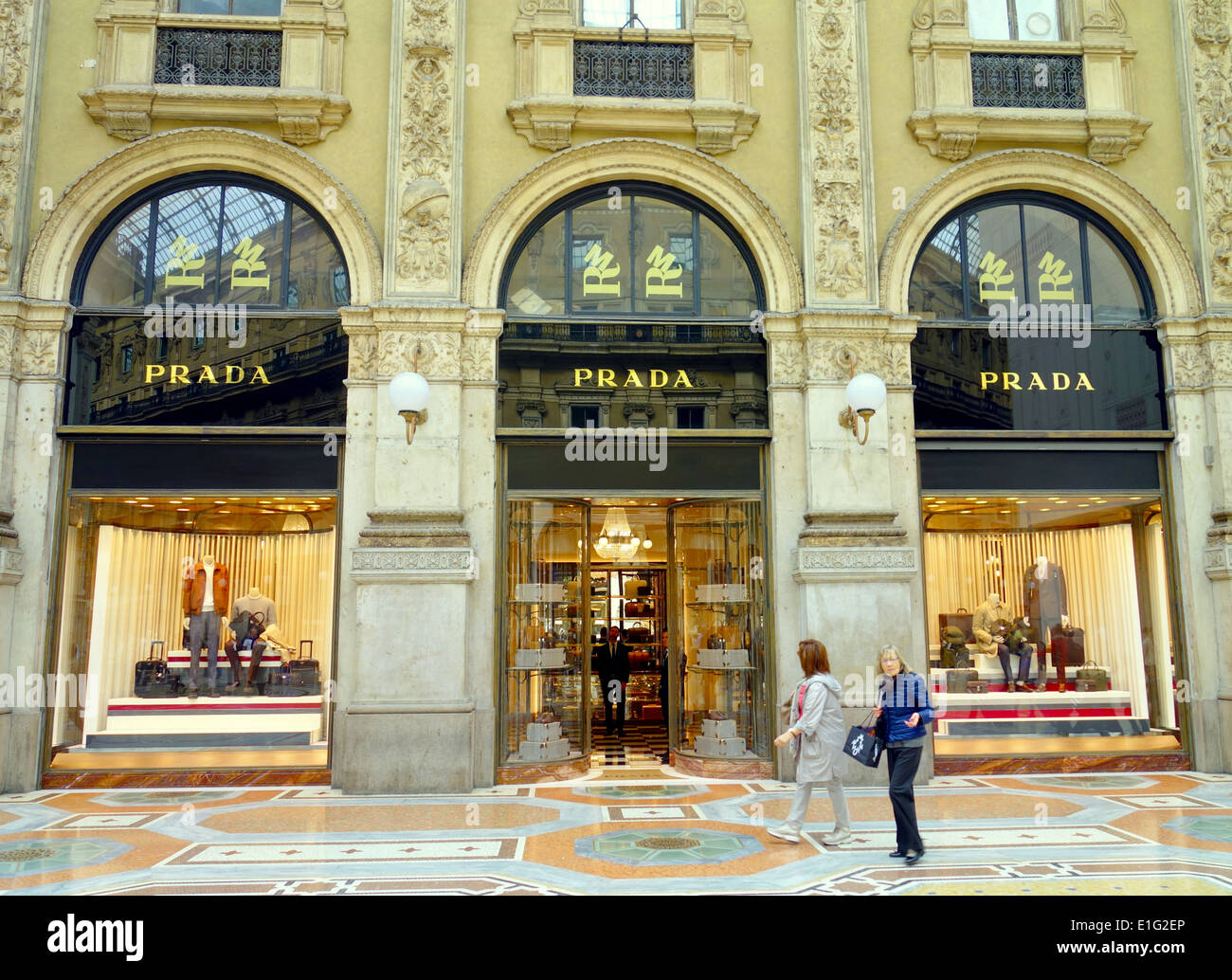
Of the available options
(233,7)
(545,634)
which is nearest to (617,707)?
(545,634)

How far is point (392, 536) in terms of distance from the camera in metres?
11.1

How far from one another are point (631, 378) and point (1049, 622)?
6108 millimetres

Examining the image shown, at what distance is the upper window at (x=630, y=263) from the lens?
1219cm

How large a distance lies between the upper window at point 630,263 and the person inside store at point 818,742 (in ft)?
17.8

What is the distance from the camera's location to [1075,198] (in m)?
12.7

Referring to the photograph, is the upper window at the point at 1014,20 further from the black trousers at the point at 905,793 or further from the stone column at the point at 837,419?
the black trousers at the point at 905,793

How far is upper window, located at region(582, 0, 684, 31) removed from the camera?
41.6 feet

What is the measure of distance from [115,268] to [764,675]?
9.25m

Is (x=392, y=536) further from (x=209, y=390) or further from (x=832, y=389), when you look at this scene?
(x=832, y=389)

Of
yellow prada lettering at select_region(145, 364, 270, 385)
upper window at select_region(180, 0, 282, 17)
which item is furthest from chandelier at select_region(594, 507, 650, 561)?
upper window at select_region(180, 0, 282, 17)

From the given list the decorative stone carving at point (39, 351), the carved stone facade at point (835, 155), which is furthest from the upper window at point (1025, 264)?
the decorative stone carving at point (39, 351)

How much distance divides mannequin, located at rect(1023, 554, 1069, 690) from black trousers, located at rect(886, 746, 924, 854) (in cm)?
581

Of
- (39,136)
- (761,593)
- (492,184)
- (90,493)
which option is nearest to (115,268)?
(39,136)

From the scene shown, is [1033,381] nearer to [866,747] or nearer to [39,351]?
[866,747]
